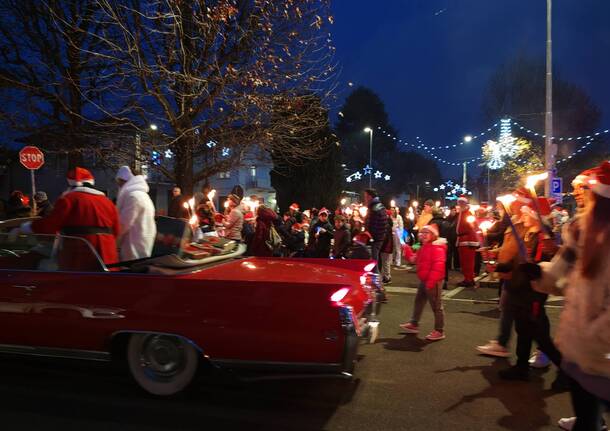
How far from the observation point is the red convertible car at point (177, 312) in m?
3.49

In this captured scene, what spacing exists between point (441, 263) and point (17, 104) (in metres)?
12.9

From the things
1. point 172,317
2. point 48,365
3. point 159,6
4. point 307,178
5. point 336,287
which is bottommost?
point 48,365

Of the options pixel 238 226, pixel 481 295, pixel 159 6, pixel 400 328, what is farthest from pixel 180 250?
pixel 159 6

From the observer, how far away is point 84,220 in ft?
15.5

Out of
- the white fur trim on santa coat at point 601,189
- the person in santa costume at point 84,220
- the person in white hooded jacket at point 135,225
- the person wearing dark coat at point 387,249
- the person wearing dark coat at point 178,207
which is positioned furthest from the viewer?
the person wearing dark coat at point 178,207

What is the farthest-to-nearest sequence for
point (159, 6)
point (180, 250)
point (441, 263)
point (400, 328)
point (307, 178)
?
point (307, 178) < point (159, 6) < point (400, 328) < point (441, 263) < point (180, 250)

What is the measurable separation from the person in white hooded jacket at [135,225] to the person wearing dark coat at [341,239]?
208 inches

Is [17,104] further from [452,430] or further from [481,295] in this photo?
[452,430]

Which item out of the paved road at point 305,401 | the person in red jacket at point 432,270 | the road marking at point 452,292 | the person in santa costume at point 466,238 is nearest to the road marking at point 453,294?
the road marking at point 452,292

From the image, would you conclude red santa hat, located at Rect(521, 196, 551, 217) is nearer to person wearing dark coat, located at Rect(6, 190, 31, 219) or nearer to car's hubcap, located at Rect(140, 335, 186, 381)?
car's hubcap, located at Rect(140, 335, 186, 381)

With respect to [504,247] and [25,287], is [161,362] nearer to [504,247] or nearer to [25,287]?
[25,287]

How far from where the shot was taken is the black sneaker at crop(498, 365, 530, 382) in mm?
4625

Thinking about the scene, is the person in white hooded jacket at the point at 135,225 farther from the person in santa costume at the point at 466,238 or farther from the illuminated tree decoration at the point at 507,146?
the illuminated tree decoration at the point at 507,146

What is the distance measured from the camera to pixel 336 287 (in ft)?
11.6
